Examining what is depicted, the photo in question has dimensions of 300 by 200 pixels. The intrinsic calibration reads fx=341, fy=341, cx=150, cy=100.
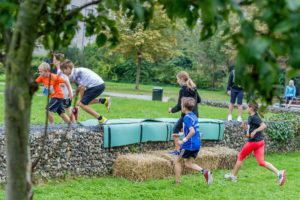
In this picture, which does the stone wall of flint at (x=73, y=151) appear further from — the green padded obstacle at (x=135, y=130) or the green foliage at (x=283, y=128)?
the green foliage at (x=283, y=128)

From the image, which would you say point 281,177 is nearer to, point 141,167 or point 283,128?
point 141,167

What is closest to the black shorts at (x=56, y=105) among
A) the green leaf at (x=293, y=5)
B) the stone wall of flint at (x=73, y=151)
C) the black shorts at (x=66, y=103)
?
the black shorts at (x=66, y=103)

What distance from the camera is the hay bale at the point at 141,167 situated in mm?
6191

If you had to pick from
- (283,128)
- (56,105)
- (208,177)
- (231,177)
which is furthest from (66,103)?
(283,128)

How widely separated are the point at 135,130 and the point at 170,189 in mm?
1498

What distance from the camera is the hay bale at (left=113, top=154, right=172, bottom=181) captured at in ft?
20.3

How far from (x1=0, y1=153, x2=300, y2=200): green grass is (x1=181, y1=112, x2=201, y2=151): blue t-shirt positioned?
2.36 ft

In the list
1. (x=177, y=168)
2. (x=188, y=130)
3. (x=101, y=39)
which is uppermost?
(x=101, y=39)

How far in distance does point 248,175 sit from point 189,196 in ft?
7.47

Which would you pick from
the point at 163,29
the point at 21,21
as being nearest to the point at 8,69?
the point at 21,21

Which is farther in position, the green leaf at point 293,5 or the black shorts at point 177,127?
the black shorts at point 177,127

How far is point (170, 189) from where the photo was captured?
5.87m

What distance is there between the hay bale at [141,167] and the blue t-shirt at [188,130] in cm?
67

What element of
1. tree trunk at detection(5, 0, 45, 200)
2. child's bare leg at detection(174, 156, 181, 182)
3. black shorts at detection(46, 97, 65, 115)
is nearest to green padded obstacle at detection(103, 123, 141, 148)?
child's bare leg at detection(174, 156, 181, 182)
